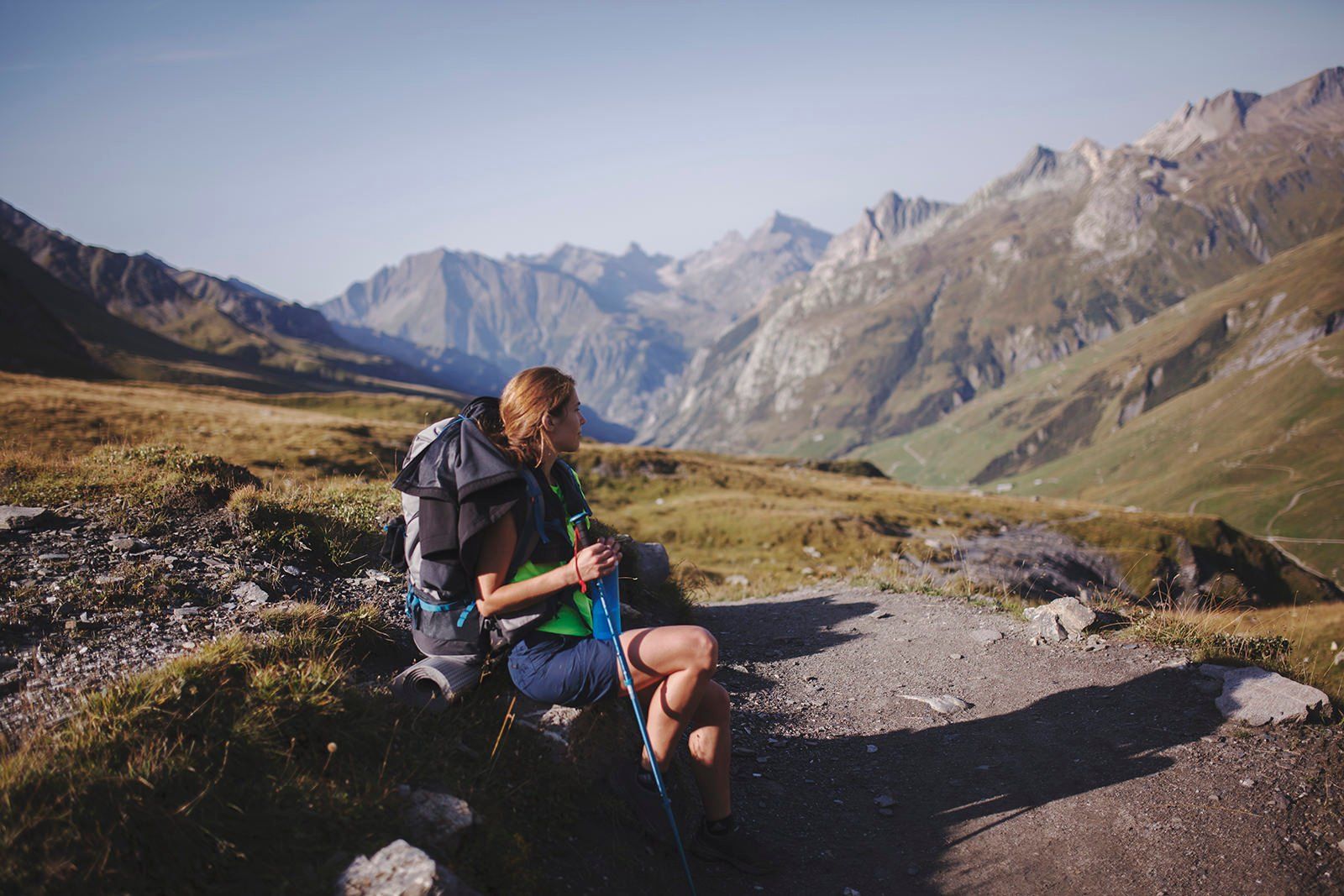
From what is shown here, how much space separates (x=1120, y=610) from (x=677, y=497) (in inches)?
1885

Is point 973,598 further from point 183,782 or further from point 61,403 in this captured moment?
point 61,403

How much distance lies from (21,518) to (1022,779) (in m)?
11.7

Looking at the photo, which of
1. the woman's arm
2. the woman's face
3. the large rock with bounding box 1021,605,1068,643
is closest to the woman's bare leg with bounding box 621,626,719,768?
the woman's arm

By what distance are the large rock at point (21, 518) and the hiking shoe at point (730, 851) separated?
329 inches

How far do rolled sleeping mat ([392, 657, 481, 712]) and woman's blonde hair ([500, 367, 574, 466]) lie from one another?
186cm

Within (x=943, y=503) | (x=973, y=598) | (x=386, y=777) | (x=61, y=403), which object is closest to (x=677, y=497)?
(x=943, y=503)

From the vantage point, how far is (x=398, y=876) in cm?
429

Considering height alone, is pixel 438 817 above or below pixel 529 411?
below

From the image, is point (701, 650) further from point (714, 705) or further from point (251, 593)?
point (251, 593)

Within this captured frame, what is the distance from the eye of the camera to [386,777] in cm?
501

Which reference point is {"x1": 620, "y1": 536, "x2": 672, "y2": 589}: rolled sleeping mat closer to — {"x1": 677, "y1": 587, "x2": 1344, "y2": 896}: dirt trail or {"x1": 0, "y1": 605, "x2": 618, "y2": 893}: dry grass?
{"x1": 677, "y1": 587, "x2": 1344, "y2": 896}: dirt trail

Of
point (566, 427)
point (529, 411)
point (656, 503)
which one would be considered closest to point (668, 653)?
point (566, 427)

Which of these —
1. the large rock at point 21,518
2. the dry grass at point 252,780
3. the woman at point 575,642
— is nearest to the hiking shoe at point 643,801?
the woman at point 575,642

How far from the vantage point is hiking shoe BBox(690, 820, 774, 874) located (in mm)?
6043
